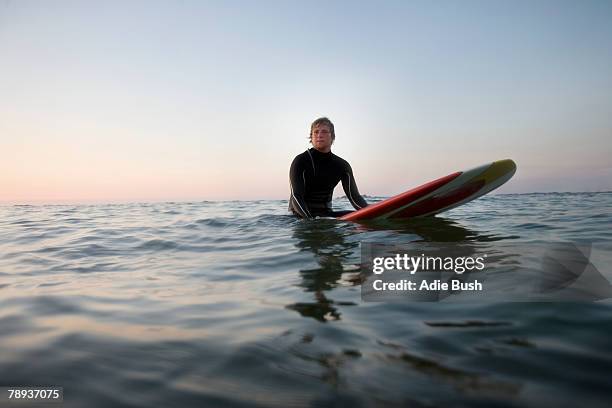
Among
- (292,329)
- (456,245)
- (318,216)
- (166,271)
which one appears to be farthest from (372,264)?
(318,216)

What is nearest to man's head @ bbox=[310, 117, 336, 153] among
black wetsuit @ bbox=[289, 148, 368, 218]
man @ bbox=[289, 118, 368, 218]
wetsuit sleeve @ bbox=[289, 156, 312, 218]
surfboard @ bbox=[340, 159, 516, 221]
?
man @ bbox=[289, 118, 368, 218]

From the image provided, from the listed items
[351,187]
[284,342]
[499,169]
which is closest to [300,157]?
[351,187]

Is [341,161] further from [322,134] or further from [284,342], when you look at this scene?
[284,342]

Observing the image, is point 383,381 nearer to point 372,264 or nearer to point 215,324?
point 215,324

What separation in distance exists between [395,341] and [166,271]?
92.6 inches

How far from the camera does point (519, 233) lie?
14.9 ft

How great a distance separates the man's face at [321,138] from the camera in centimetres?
655

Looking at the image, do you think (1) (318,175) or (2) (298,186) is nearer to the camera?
(2) (298,186)

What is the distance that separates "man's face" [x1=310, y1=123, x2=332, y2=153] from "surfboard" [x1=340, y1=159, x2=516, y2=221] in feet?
4.74

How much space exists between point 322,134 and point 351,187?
111 cm

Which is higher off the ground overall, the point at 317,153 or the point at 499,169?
the point at 317,153

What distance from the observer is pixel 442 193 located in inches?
210

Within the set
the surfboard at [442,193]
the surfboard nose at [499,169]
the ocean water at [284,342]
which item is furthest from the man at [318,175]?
the ocean water at [284,342]

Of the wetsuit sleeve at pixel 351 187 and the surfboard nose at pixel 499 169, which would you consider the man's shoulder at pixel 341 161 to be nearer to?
the wetsuit sleeve at pixel 351 187
